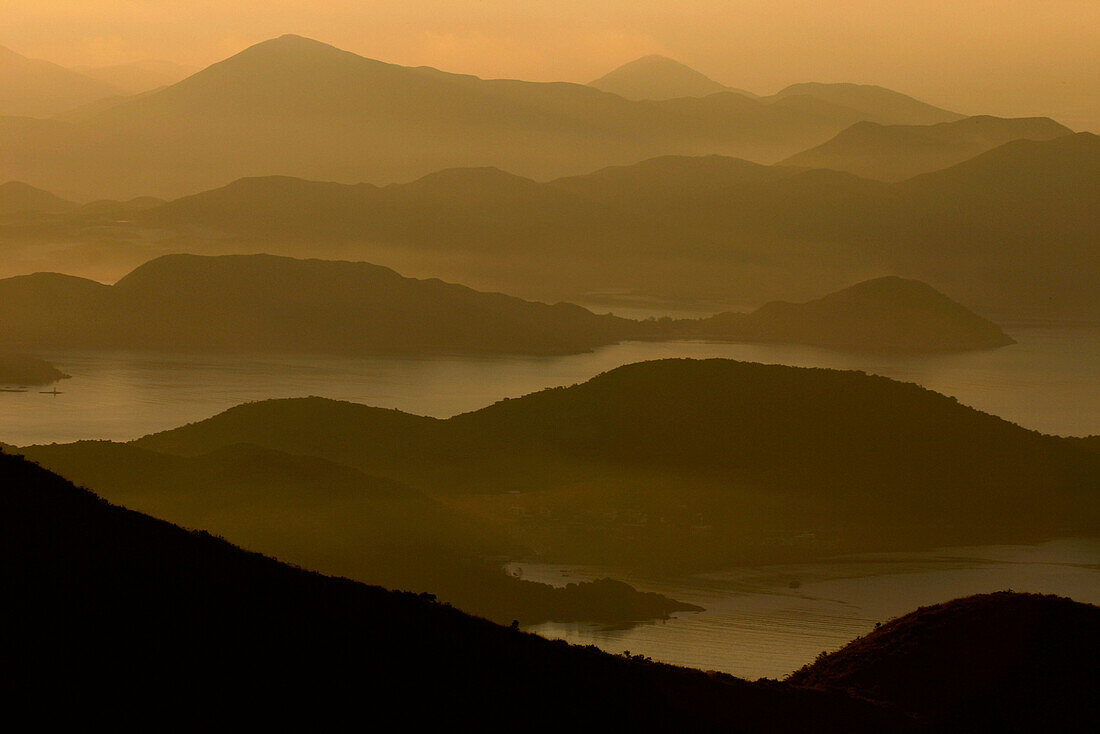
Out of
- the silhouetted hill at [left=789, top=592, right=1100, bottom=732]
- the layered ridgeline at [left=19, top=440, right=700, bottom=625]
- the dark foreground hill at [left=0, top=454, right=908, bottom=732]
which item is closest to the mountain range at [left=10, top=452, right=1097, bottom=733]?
the dark foreground hill at [left=0, top=454, right=908, bottom=732]

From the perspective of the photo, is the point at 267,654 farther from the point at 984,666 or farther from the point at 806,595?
the point at 806,595

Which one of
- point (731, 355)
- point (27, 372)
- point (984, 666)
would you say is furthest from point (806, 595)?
point (731, 355)

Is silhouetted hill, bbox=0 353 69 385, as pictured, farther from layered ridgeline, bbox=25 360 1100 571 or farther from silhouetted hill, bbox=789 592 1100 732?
silhouetted hill, bbox=789 592 1100 732

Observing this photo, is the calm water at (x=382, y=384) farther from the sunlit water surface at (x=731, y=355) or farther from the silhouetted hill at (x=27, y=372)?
the silhouetted hill at (x=27, y=372)

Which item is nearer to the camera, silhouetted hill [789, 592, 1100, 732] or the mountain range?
the mountain range

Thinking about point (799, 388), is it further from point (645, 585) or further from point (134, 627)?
point (134, 627)

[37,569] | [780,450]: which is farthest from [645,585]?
[37,569]

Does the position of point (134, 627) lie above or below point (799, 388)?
below
